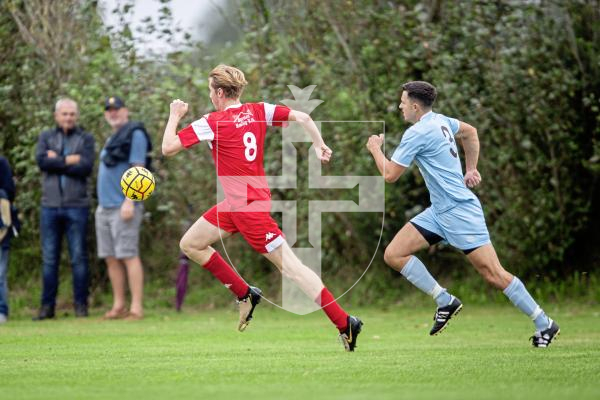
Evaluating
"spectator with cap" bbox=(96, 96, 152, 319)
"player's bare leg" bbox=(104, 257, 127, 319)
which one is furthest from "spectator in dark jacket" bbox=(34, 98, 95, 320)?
"player's bare leg" bbox=(104, 257, 127, 319)

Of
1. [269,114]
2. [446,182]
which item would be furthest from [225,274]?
[446,182]

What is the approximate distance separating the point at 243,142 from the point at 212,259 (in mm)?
1246

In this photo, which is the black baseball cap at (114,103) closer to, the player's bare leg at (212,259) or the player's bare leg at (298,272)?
the player's bare leg at (212,259)

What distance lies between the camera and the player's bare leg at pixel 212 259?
10.0 metres

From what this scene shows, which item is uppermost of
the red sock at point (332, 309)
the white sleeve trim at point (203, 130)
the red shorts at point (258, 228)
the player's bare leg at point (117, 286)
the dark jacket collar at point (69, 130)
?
the white sleeve trim at point (203, 130)

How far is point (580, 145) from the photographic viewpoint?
14.7 metres

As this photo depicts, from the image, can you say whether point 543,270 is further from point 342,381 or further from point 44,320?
point 342,381

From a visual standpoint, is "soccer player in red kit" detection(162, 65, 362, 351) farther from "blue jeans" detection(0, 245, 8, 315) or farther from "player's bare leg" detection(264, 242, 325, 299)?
"blue jeans" detection(0, 245, 8, 315)

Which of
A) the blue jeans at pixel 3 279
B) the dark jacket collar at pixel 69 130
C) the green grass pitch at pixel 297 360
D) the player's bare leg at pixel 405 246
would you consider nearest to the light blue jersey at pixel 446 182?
the player's bare leg at pixel 405 246

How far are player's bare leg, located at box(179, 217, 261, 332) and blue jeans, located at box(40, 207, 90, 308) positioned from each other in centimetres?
493

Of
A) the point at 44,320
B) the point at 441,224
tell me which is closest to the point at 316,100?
the point at 44,320

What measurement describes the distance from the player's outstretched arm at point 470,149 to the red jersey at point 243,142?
1589 millimetres

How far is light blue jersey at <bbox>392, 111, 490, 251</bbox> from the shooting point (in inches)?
372

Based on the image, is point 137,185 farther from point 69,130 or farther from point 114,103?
point 69,130
